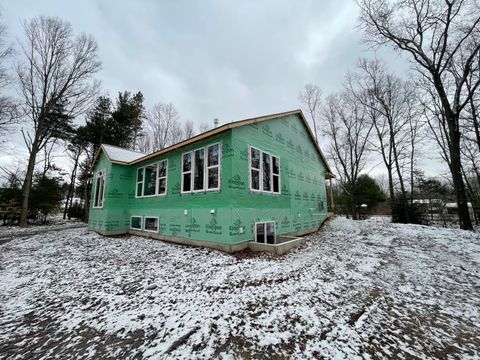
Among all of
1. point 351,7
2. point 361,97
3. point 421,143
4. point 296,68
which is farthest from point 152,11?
point 421,143

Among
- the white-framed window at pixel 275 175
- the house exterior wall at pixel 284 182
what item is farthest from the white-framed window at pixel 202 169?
the white-framed window at pixel 275 175

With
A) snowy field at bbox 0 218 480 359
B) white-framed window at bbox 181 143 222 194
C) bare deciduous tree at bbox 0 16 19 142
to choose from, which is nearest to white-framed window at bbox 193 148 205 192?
white-framed window at bbox 181 143 222 194

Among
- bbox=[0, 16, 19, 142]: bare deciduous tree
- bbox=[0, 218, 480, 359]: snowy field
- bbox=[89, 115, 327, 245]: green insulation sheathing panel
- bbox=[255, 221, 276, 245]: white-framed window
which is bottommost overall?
bbox=[0, 218, 480, 359]: snowy field

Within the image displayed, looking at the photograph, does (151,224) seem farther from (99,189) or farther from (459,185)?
(459,185)

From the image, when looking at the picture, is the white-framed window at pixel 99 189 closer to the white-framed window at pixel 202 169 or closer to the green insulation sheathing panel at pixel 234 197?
the green insulation sheathing panel at pixel 234 197

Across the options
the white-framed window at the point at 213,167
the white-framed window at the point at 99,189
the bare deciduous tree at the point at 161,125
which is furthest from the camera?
the bare deciduous tree at the point at 161,125

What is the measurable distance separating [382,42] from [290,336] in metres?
15.2

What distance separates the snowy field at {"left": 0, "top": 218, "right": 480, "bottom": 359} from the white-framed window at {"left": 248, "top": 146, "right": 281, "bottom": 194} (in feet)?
9.24

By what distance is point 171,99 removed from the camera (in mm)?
22703

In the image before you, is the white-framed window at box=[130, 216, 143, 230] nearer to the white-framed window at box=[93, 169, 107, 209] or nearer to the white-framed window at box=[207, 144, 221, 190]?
the white-framed window at box=[93, 169, 107, 209]

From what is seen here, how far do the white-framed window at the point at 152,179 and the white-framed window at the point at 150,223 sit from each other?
3.93ft

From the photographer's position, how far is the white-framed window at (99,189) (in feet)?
36.4

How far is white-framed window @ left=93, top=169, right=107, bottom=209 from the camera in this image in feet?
36.4

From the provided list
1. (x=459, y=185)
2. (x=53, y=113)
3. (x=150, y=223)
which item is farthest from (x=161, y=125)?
(x=459, y=185)
